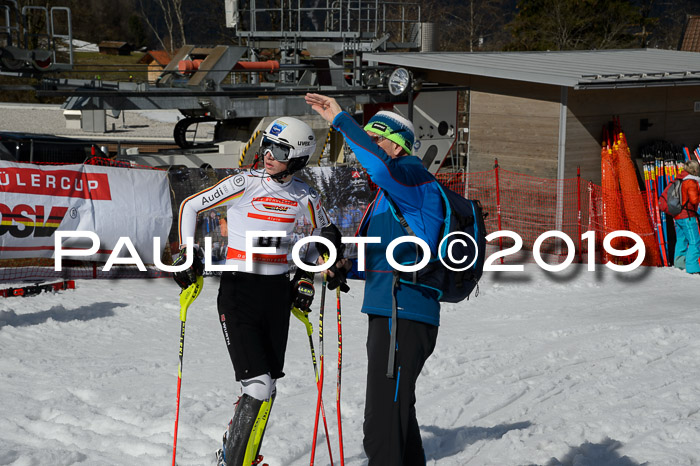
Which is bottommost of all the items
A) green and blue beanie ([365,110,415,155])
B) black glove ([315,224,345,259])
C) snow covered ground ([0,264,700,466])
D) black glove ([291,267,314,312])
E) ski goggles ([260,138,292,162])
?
snow covered ground ([0,264,700,466])

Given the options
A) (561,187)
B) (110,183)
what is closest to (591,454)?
(110,183)

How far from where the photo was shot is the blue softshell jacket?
3.94m

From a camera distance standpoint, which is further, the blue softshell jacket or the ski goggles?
the ski goggles

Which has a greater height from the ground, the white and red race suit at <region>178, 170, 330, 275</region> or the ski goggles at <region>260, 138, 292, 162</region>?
the ski goggles at <region>260, 138, 292, 162</region>

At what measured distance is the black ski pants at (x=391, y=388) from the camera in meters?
4.17

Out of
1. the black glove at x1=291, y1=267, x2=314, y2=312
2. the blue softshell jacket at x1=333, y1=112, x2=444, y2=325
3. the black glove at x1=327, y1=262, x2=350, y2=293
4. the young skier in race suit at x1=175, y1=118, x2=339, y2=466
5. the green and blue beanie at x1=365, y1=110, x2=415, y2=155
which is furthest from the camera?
the black glove at x1=291, y1=267, x2=314, y2=312

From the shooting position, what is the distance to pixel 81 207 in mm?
11102

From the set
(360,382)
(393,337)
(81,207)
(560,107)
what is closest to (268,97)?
(560,107)

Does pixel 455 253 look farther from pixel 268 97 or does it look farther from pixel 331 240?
pixel 268 97

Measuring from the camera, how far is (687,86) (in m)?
16.4

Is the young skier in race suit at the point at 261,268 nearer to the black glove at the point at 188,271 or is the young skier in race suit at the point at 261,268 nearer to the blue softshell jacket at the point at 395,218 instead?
the black glove at the point at 188,271

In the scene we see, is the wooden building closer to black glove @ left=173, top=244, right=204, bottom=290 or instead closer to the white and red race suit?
the white and red race suit

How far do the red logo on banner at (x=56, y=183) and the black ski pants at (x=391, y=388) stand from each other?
7900mm

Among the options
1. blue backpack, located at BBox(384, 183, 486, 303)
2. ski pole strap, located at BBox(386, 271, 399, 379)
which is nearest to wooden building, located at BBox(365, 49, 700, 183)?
blue backpack, located at BBox(384, 183, 486, 303)
